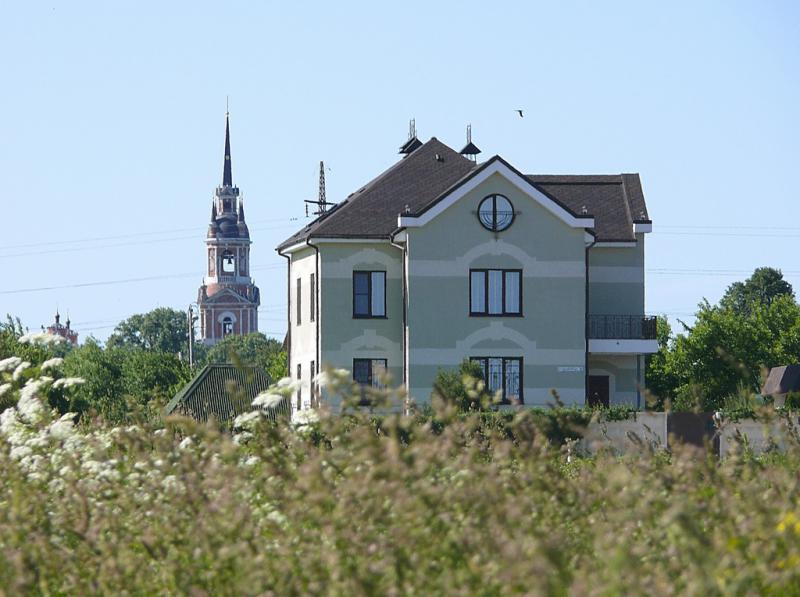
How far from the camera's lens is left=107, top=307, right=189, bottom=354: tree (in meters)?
189

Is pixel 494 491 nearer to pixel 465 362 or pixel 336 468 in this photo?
pixel 336 468

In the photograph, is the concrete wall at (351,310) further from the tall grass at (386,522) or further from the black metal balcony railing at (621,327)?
the tall grass at (386,522)

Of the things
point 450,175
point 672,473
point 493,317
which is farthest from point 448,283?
point 672,473

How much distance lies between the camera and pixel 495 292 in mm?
45562

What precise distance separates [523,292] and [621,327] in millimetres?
3395

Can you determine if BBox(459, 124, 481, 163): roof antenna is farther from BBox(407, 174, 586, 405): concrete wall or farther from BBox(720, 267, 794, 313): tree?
BBox(720, 267, 794, 313): tree

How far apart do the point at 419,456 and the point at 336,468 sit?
948mm

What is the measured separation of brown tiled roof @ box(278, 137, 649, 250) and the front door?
414 centimetres

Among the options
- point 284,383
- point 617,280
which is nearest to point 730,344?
point 617,280

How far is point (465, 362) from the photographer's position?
141 ft

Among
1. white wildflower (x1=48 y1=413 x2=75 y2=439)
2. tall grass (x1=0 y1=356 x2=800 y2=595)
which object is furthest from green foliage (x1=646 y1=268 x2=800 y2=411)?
tall grass (x1=0 y1=356 x2=800 y2=595)

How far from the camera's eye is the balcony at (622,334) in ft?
151

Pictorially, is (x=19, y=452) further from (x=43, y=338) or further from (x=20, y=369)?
(x=43, y=338)

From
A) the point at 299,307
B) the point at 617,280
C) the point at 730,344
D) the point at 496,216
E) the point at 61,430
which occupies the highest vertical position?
the point at 496,216
